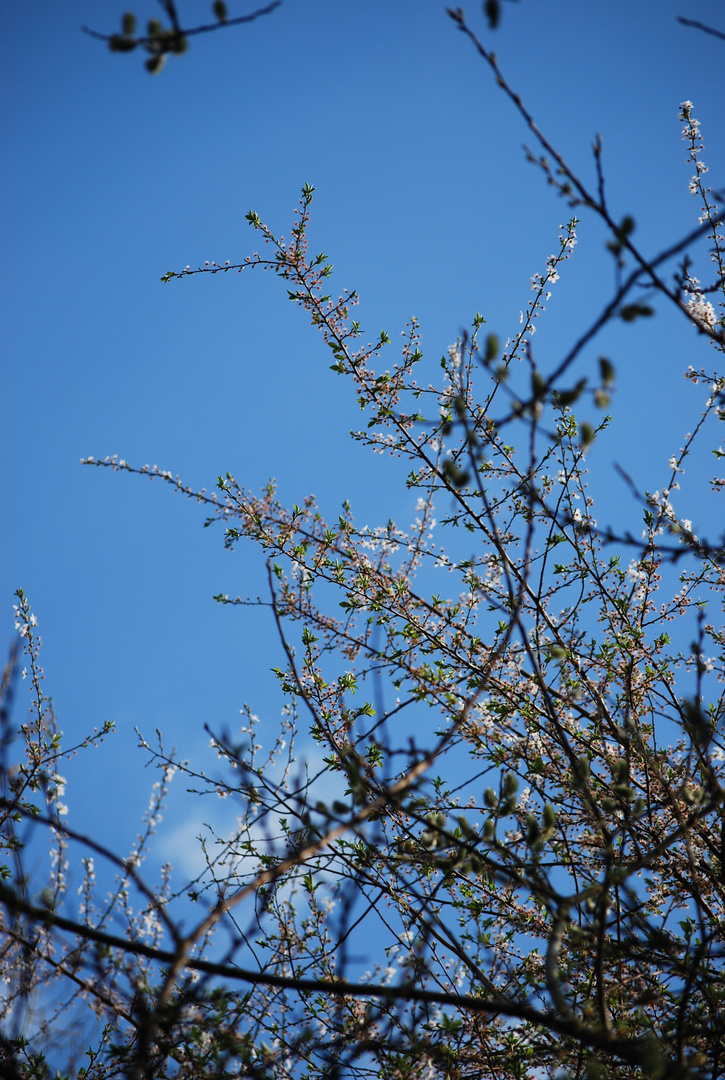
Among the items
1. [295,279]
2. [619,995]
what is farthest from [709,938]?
[295,279]

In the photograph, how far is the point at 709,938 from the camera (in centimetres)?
237

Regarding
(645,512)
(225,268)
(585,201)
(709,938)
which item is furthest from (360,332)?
(709,938)

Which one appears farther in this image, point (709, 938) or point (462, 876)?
point (462, 876)

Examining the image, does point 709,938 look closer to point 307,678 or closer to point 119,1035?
point 307,678

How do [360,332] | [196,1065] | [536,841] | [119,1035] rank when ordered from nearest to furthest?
[536,841] → [196,1065] → [119,1035] → [360,332]

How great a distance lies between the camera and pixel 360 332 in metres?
4.19

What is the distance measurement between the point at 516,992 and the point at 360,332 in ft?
12.3

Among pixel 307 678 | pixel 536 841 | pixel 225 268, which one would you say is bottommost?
pixel 536 841

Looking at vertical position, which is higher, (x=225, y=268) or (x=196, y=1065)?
(x=225, y=268)

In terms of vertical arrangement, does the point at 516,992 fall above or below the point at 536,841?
below

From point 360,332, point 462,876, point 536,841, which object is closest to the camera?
point 536,841

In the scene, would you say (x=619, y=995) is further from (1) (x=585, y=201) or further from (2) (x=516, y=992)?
(1) (x=585, y=201)

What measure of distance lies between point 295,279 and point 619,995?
13.9 ft

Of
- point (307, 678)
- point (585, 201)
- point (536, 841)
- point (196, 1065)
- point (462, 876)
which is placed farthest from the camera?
point (307, 678)
